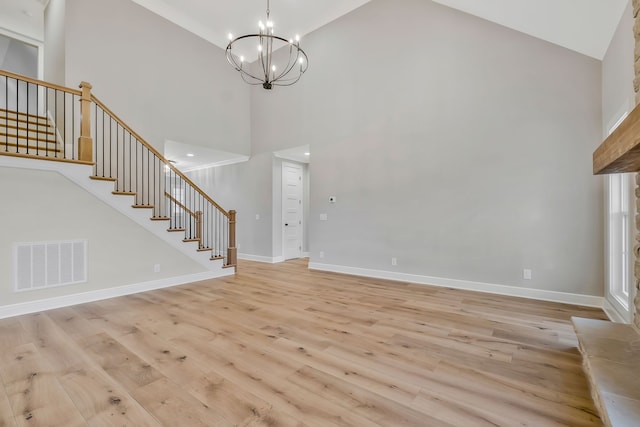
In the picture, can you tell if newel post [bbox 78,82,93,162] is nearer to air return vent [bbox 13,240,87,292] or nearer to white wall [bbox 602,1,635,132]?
air return vent [bbox 13,240,87,292]

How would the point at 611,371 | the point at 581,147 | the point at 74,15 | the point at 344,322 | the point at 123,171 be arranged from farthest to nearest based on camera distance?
1. the point at 123,171
2. the point at 74,15
3. the point at 581,147
4. the point at 344,322
5. the point at 611,371

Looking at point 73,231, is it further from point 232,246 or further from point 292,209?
point 292,209

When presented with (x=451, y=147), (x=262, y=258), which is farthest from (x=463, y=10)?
(x=262, y=258)

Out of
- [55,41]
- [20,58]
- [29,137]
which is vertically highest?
[20,58]

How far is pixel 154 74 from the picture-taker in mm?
5461

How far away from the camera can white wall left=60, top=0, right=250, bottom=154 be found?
15.4ft

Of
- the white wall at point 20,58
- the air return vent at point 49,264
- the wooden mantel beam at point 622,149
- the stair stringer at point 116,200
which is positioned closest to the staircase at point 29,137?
the stair stringer at point 116,200

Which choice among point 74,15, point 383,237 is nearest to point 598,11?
point 383,237

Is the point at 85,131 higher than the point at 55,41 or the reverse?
the reverse

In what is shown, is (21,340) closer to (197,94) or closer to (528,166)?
(197,94)

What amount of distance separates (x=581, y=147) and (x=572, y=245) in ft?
3.98

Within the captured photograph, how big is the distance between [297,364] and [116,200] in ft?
11.5

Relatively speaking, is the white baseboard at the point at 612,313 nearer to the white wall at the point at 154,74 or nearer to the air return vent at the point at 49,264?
the air return vent at the point at 49,264

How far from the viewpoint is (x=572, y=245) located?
3.54 metres
